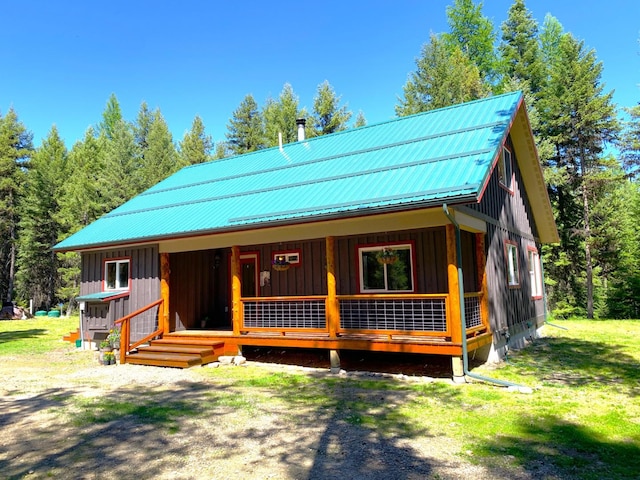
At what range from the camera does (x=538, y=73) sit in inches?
1104

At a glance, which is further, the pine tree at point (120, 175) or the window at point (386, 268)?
the pine tree at point (120, 175)

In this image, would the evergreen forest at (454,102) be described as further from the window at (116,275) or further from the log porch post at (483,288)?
the window at (116,275)

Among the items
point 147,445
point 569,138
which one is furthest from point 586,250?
point 147,445

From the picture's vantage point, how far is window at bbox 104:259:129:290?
13.4 meters

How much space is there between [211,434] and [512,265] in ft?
31.7

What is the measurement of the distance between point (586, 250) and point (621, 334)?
10.5 meters

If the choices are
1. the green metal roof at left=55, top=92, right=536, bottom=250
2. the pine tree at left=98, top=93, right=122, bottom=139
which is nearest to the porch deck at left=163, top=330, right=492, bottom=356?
the green metal roof at left=55, top=92, right=536, bottom=250

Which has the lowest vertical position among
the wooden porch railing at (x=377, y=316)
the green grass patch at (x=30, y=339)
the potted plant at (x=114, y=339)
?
the green grass patch at (x=30, y=339)

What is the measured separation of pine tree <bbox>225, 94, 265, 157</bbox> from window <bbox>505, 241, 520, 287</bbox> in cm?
2593

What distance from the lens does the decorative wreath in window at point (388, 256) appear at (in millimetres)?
10102

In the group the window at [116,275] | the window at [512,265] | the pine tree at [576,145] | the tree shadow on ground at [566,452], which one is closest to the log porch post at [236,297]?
the window at [116,275]

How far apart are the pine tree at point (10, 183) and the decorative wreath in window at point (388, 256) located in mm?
34648

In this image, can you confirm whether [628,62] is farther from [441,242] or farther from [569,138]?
[441,242]

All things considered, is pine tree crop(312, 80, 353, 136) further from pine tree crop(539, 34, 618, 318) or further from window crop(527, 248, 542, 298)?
window crop(527, 248, 542, 298)
